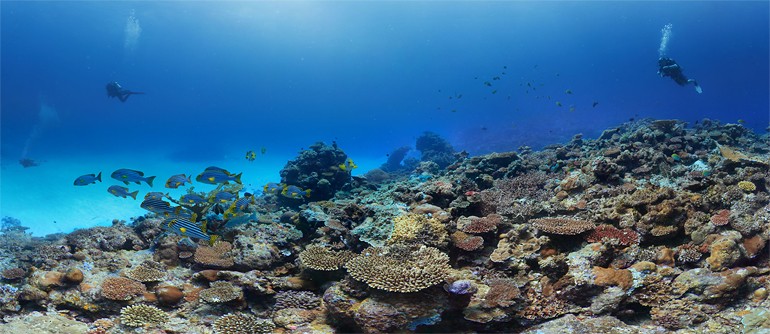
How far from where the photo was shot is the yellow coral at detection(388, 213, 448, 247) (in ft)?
19.3

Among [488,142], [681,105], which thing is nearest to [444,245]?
[488,142]

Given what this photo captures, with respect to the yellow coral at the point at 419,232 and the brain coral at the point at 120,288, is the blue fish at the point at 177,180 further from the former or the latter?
the yellow coral at the point at 419,232

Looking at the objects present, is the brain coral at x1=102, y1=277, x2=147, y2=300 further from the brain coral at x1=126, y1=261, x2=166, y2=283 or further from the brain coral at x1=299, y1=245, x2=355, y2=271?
the brain coral at x1=299, y1=245, x2=355, y2=271

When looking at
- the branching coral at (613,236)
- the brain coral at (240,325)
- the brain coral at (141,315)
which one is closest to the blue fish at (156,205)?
the brain coral at (141,315)

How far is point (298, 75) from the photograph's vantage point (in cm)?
14225

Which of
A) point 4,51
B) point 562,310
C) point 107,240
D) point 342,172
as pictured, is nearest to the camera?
point 562,310

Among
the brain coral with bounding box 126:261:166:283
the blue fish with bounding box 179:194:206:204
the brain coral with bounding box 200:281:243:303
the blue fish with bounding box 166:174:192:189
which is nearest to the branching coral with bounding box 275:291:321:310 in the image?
the brain coral with bounding box 200:281:243:303

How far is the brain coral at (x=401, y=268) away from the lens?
449 cm

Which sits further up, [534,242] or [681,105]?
[681,105]

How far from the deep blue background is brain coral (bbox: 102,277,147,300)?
44.0 meters

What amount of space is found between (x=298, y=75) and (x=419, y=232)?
146 metres

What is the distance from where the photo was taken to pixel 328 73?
145m

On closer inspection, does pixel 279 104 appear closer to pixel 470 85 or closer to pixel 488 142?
pixel 470 85

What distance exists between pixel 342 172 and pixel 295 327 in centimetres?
1108
